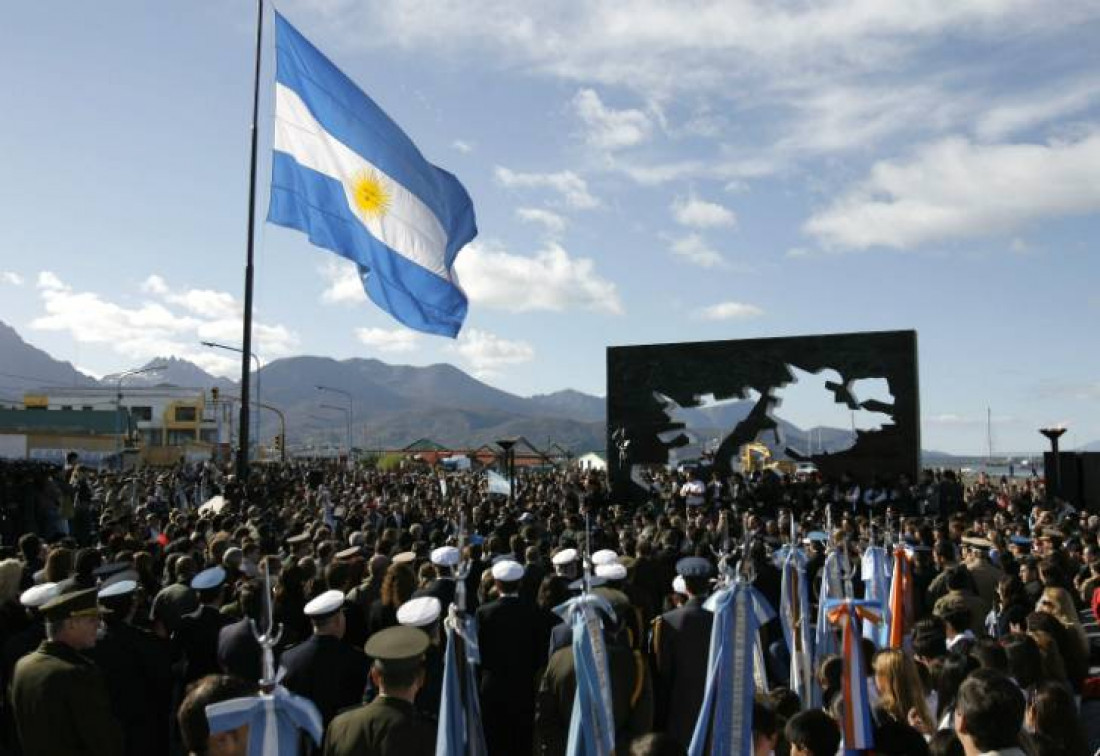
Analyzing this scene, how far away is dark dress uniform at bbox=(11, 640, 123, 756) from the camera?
4680 millimetres

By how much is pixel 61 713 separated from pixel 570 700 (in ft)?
8.91

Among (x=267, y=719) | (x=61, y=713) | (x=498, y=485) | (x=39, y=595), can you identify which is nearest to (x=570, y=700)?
(x=267, y=719)

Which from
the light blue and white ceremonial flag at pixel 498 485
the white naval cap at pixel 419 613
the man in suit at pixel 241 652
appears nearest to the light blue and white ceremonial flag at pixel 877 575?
the white naval cap at pixel 419 613

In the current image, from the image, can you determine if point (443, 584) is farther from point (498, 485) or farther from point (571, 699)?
point (498, 485)

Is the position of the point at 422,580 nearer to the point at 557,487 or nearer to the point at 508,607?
the point at 508,607

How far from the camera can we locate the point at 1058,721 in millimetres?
4387

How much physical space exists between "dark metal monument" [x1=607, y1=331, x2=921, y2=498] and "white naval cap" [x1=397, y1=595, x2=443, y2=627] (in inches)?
919

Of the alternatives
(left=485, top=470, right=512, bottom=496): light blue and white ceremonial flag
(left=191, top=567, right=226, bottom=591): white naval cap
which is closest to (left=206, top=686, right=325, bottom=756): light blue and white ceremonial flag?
(left=191, top=567, right=226, bottom=591): white naval cap

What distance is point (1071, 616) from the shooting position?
667 centimetres

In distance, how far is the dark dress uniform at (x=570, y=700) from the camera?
5.62 metres

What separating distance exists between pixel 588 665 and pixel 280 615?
119 inches

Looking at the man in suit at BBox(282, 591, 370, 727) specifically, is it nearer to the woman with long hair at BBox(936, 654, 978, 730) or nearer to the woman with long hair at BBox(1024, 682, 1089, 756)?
the woman with long hair at BBox(936, 654, 978, 730)

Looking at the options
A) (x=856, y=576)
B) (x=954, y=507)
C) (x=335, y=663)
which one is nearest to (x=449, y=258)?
(x=856, y=576)

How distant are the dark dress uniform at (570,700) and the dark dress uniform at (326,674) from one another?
3.61 feet
